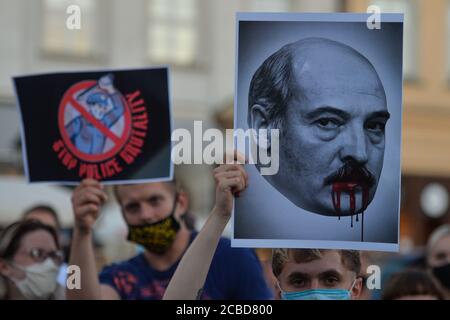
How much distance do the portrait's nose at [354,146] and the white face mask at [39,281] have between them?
119cm

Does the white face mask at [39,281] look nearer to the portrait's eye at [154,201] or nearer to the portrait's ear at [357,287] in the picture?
the portrait's eye at [154,201]

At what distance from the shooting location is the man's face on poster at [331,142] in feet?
8.78

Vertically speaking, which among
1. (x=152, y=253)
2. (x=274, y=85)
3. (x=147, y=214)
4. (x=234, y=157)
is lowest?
(x=152, y=253)

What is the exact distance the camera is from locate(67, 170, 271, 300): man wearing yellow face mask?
9.75ft

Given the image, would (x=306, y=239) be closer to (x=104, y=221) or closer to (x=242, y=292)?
(x=242, y=292)

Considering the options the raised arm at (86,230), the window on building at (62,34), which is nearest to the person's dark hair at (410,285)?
the raised arm at (86,230)

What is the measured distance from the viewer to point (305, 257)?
8.97 ft

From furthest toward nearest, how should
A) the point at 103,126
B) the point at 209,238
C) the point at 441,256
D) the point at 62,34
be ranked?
the point at 62,34
the point at 441,256
the point at 103,126
the point at 209,238

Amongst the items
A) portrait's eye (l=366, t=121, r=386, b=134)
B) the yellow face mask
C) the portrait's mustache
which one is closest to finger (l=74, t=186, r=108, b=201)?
the yellow face mask

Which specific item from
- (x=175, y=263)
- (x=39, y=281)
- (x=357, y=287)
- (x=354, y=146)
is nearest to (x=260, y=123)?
(x=354, y=146)

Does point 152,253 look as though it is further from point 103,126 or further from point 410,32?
point 410,32

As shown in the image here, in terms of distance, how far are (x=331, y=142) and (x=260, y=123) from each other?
183mm
